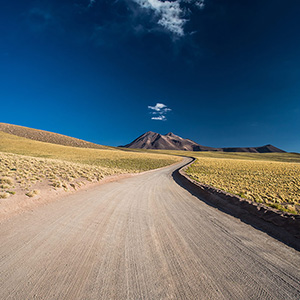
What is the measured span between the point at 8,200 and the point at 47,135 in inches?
5138

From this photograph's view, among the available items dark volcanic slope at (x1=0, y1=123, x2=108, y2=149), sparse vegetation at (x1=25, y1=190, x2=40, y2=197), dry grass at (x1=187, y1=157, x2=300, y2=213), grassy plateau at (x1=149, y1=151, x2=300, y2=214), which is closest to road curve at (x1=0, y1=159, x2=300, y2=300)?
sparse vegetation at (x1=25, y1=190, x2=40, y2=197)

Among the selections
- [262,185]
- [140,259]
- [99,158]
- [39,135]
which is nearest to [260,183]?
[262,185]

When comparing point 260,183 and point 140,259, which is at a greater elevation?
point 140,259

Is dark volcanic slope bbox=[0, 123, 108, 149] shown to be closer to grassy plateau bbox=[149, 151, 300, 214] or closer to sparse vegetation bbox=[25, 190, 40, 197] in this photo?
grassy plateau bbox=[149, 151, 300, 214]

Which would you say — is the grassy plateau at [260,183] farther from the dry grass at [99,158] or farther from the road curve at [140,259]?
the dry grass at [99,158]

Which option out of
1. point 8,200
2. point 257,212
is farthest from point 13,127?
point 257,212

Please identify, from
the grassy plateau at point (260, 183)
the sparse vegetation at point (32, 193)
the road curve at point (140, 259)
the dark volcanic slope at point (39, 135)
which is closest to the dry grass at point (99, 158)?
the grassy plateau at point (260, 183)

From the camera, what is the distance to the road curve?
2541 millimetres

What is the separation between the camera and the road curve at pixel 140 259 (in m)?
2.54

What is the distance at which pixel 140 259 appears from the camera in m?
3.38

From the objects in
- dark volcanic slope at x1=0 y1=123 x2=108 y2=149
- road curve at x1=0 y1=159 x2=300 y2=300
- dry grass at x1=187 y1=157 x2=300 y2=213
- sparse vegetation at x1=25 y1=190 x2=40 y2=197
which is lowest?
dry grass at x1=187 y1=157 x2=300 y2=213

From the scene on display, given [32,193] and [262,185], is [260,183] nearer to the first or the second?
[262,185]

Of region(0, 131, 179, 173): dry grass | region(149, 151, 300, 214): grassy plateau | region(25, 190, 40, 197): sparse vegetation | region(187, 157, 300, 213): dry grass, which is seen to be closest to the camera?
region(25, 190, 40, 197): sparse vegetation

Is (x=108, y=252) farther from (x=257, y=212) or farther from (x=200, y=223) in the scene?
(x=257, y=212)
